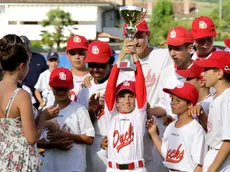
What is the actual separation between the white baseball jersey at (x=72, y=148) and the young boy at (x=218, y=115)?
1.56 meters

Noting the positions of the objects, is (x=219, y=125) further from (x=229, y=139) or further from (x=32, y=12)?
(x=32, y=12)

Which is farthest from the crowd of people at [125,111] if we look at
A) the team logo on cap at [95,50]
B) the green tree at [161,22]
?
the green tree at [161,22]

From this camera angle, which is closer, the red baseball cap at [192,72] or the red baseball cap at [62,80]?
the red baseball cap at [192,72]

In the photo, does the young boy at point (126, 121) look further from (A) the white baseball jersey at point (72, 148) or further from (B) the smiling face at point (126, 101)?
(A) the white baseball jersey at point (72, 148)

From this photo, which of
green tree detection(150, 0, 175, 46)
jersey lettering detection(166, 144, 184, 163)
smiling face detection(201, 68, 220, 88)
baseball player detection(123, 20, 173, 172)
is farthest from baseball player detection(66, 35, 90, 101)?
green tree detection(150, 0, 175, 46)

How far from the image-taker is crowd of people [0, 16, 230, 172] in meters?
5.17

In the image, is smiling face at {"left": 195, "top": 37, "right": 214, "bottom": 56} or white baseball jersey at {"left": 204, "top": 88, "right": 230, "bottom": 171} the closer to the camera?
white baseball jersey at {"left": 204, "top": 88, "right": 230, "bottom": 171}

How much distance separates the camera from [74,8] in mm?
67875

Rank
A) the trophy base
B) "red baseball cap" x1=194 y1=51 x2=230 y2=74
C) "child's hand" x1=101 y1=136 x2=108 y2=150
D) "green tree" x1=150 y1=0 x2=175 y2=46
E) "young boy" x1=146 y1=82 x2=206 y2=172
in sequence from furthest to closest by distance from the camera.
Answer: "green tree" x1=150 y1=0 x2=175 y2=46 → "child's hand" x1=101 y1=136 x2=108 y2=150 → "young boy" x1=146 y1=82 x2=206 y2=172 → the trophy base → "red baseball cap" x1=194 y1=51 x2=230 y2=74

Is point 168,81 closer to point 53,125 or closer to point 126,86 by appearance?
point 126,86

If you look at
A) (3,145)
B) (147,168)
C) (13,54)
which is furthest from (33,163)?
(147,168)

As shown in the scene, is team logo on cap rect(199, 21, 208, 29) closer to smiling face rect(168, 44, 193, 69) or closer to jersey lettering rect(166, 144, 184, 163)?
smiling face rect(168, 44, 193, 69)

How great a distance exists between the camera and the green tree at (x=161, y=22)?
51.3 meters

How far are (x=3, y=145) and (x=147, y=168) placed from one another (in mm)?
2046
